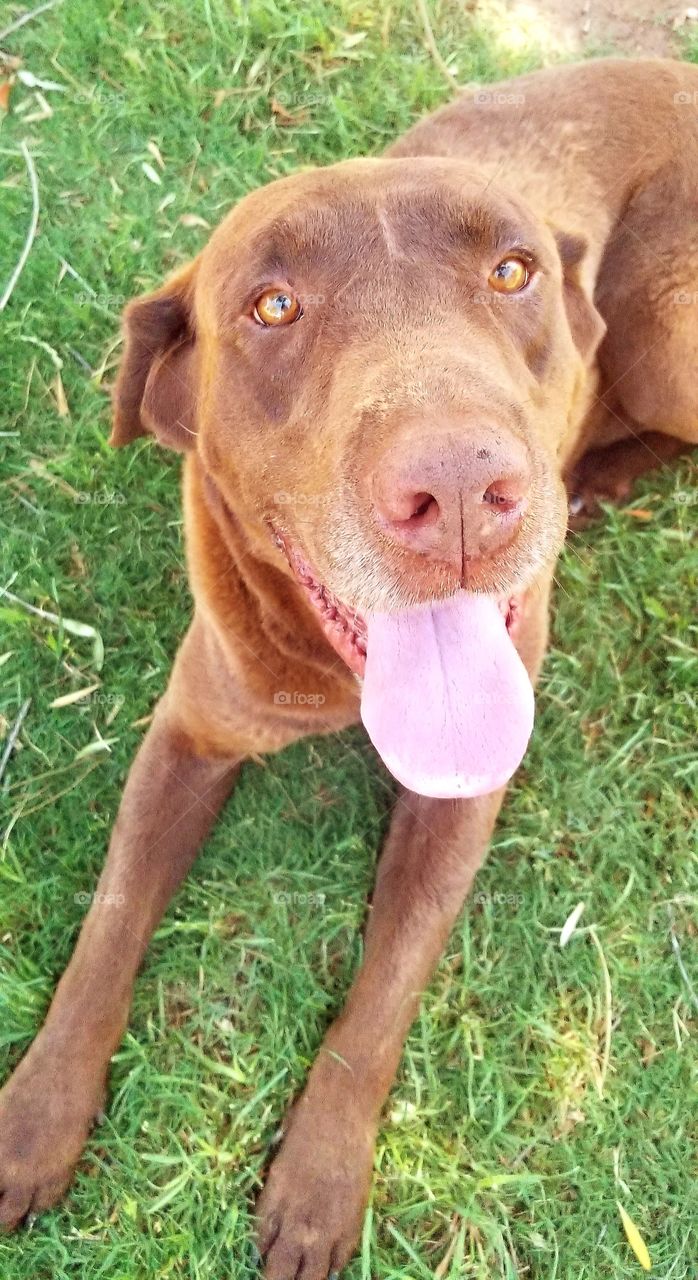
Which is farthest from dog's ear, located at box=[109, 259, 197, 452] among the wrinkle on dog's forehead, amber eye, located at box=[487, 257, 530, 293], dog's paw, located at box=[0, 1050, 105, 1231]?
dog's paw, located at box=[0, 1050, 105, 1231]

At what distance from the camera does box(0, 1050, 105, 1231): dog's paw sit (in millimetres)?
2523

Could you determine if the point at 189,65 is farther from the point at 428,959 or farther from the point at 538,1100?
the point at 538,1100

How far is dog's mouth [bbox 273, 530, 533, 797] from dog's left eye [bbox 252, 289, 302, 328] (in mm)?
545

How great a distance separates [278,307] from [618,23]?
3086 mm

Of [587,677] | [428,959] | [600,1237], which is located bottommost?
[600,1237]

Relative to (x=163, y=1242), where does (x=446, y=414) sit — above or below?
above

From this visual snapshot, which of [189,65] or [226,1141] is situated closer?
[226,1141]

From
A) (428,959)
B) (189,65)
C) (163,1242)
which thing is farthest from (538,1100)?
(189,65)

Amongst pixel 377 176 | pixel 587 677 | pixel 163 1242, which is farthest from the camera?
pixel 587 677

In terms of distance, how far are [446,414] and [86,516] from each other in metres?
2.10

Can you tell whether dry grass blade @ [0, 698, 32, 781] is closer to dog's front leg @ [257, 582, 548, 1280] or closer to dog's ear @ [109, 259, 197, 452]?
dog's ear @ [109, 259, 197, 452]

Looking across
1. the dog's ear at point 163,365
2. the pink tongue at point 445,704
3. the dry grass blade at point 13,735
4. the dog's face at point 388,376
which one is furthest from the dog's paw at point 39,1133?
the dog's ear at point 163,365

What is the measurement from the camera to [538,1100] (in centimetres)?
285

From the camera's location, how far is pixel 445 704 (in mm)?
2059
